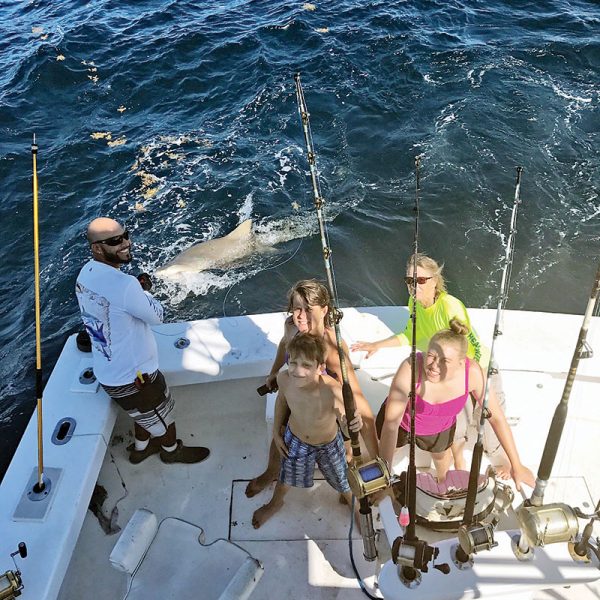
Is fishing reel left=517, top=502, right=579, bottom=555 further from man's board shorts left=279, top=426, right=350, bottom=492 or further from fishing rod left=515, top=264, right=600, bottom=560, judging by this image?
man's board shorts left=279, top=426, right=350, bottom=492

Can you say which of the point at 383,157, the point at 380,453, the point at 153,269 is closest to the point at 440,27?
the point at 383,157

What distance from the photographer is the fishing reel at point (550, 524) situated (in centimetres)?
200

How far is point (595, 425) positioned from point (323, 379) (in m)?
2.00

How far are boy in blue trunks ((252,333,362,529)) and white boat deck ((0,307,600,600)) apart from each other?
0.37 meters

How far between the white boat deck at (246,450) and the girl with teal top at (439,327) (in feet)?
0.47

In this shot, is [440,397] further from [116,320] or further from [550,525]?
[116,320]

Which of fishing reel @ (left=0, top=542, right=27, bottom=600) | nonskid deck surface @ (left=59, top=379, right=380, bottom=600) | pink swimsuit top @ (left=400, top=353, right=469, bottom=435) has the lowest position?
nonskid deck surface @ (left=59, top=379, right=380, bottom=600)

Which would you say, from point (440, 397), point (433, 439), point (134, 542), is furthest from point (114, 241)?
point (433, 439)

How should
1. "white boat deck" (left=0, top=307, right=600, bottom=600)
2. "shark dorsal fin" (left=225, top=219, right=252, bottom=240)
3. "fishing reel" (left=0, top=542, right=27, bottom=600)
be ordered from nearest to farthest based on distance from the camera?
"fishing reel" (left=0, top=542, right=27, bottom=600), "white boat deck" (left=0, top=307, right=600, bottom=600), "shark dorsal fin" (left=225, top=219, right=252, bottom=240)

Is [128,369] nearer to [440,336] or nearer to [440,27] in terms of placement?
[440,336]

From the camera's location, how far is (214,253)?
7.66m

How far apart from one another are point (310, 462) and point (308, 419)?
0.99 feet

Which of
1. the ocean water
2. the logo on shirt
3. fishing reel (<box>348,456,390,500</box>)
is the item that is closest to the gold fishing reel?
fishing reel (<box>348,456,390,500</box>)

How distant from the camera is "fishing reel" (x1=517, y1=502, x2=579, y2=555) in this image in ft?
6.56
